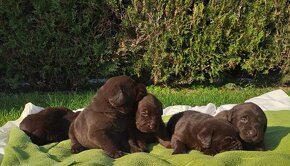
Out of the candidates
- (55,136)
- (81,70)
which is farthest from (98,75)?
(55,136)

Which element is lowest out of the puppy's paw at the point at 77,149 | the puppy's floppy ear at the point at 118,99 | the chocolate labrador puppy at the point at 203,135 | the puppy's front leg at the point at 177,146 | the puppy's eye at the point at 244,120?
the puppy's paw at the point at 77,149

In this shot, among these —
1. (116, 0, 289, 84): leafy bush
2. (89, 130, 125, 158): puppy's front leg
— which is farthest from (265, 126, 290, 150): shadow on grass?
(116, 0, 289, 84): leafy bush

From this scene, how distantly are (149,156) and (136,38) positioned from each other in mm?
5116

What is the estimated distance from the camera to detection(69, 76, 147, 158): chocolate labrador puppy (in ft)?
14.0

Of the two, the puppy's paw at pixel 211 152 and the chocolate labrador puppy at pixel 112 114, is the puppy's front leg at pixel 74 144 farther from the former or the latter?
the puppy's paw at pixel 211 152

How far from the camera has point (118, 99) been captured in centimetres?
424

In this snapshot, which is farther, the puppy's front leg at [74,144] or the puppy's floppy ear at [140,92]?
the puppy's front leg at [74,144]

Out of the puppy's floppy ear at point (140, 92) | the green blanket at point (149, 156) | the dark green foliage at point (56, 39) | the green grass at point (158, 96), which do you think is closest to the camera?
the green blanket at point (149, 156)

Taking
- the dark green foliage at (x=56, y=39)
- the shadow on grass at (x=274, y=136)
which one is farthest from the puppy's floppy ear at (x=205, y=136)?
the dark green foliage at (x=56, y=39)

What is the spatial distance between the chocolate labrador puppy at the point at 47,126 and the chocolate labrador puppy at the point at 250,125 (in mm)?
1610

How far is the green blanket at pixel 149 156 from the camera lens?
12.4 ft

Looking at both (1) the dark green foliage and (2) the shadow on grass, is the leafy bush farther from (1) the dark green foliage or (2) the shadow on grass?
(2) the shadow on grass

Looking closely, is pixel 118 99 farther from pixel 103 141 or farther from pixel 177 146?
pixel 177 146

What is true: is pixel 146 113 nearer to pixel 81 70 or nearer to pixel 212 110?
pixel 212 110
